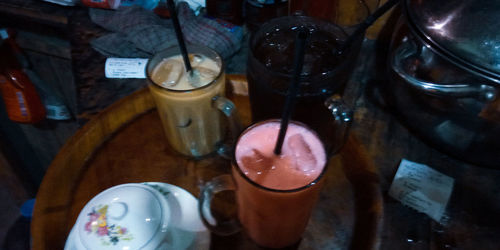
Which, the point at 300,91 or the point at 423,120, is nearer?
the point at 300,91

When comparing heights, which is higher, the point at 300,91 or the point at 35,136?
the point at 300,91

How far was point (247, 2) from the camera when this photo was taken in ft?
3.46

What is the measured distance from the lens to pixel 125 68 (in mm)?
998

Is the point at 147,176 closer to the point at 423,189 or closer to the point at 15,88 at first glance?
the point at 423,189

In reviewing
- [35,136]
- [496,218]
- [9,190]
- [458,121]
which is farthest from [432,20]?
[9,190]

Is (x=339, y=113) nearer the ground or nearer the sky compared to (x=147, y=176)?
nearer the sky

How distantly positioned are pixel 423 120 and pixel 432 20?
0.72ft

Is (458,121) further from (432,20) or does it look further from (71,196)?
(71,196)

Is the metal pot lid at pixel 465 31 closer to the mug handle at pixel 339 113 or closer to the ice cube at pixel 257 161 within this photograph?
the mug handle at pixel 339 113

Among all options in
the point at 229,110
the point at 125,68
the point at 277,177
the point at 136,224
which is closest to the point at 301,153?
the point at 277,177

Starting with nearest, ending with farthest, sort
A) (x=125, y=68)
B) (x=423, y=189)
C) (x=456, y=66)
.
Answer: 1. (x=456, y=66)
2. (x=423, y=189)
3. (x=125, y=68)

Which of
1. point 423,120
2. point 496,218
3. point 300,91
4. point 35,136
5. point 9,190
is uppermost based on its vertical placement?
point 300,91

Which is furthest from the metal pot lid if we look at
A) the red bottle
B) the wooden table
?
the red bottle

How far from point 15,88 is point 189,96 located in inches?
36.3
